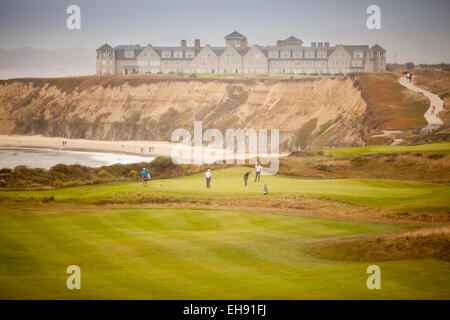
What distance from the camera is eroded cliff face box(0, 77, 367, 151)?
334 feet

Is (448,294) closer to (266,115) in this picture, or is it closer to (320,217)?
(320,217)

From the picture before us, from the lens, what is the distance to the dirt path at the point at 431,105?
7544cm

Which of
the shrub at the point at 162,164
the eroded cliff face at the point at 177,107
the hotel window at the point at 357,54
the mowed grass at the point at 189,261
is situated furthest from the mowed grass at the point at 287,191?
the hotel window at the point at 357,54

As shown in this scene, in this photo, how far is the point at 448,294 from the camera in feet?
51.7

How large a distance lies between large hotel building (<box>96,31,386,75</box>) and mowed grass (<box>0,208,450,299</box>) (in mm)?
123599

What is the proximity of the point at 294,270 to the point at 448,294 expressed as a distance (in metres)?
5.08

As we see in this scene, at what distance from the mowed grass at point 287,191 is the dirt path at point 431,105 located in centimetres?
3519

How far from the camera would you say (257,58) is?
14912cm

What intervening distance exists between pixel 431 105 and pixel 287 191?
55605mm

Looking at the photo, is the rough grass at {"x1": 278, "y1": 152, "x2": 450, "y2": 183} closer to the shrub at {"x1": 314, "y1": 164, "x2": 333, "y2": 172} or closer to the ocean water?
the shrub at {"x1": 314, "y1": 164, "x2": 333, "y2": 172}

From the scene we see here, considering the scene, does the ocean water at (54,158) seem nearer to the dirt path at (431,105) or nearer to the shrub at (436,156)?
the dirt path at (431,105)

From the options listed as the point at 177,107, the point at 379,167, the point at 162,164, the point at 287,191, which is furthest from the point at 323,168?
the point at 177,107

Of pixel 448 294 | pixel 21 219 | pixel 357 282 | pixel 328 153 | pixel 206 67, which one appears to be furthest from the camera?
pixel 206 67
